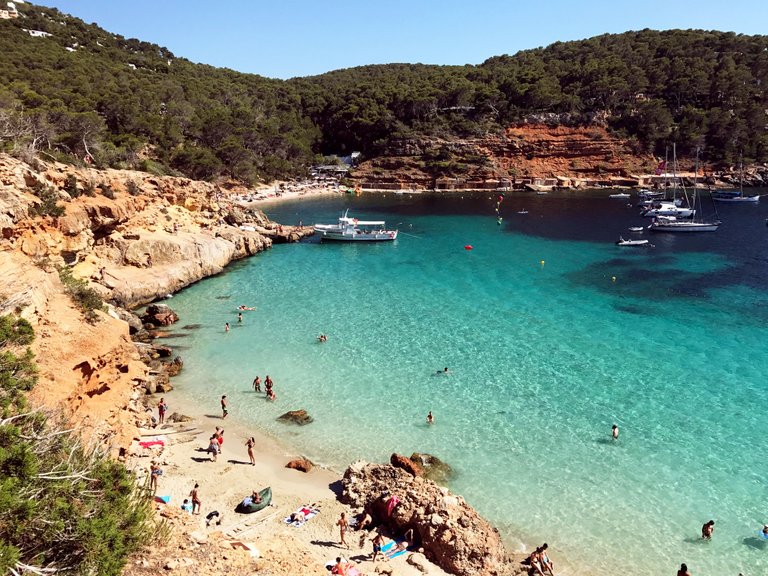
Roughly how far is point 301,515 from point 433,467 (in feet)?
15.3

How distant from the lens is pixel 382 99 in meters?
105

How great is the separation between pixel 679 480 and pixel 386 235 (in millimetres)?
37404

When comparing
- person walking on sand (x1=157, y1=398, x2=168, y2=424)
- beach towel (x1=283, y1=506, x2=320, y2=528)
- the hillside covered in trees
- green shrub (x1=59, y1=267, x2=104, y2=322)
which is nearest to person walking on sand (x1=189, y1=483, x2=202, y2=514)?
beach towel (x1=283, y1=506, x2=320, y2=528)

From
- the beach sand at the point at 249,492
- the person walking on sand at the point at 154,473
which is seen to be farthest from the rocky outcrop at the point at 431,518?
the person walking on sand at the point at 154,473

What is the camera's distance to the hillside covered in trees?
6875cm

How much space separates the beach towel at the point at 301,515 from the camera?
13.6 metres

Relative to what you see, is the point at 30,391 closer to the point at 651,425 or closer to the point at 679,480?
the point at 679,480

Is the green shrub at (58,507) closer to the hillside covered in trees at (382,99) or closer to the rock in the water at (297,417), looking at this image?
the rock in the water at (297,417)

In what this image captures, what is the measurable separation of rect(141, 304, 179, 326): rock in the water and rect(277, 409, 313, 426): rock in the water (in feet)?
40.7

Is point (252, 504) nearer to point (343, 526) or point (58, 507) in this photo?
point (343, 526)

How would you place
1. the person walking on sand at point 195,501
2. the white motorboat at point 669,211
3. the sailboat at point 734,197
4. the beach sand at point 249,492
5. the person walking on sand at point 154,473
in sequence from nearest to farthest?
the beach sand at point 249,492, the person walking on sand at point 195,501, the person walking on sand at point 154,473, the white motorboat at point 669,211, the sailboat at point 734,197

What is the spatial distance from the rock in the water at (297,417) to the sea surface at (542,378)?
0.49 meters

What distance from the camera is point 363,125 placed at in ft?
336

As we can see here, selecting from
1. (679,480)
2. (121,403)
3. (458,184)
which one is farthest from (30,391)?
(458,184)
